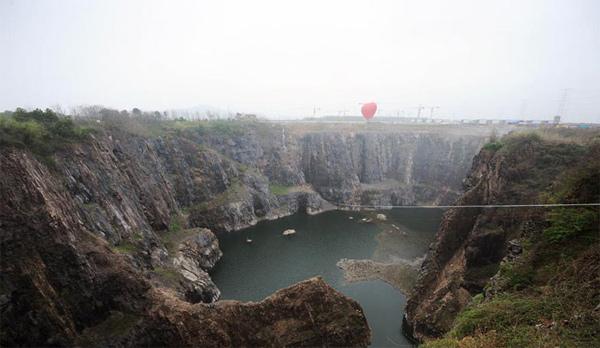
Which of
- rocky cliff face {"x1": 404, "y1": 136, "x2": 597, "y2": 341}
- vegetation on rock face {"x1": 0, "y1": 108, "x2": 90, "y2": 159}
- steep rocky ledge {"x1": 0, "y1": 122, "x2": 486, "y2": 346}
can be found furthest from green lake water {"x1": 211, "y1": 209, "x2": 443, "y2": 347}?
vegetation on rock face {"x1": 0, "y1": 108, "x2": 90, "y2": 159}

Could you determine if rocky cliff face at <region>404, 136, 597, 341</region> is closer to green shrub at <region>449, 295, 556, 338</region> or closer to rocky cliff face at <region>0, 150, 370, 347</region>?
green shrub at <region>449, 295, 556, 338</region>

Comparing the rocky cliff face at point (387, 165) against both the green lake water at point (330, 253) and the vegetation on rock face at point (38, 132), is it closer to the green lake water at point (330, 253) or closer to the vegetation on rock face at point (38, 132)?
the green lake water at point (330, 253)

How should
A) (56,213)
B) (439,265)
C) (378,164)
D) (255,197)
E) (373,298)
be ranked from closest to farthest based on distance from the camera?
1. (56,213)
2. (439,265)
3. (373,298)
4. (255,197)
5. (378,164)

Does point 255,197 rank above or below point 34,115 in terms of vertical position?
below

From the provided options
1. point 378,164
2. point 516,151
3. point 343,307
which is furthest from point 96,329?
point 378,164

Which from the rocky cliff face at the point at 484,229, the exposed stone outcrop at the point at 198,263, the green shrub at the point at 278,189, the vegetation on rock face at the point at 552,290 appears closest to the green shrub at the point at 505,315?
the vegetation on rock face at the point at 552,290

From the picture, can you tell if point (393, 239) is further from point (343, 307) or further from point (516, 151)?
point (343, 307)

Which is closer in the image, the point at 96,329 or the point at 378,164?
Result: the point at 96,329

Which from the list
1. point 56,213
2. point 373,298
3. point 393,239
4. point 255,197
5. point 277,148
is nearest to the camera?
point 56,213
